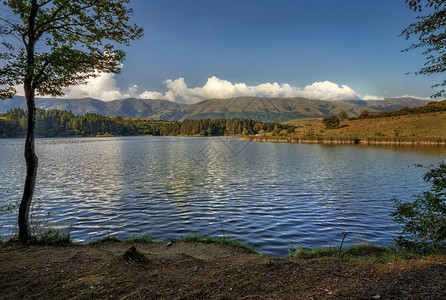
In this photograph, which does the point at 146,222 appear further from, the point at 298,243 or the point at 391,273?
the point at 391,273

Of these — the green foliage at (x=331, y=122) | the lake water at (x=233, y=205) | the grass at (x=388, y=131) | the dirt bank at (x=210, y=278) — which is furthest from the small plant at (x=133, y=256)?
the green foliage at (x=331, y=122)

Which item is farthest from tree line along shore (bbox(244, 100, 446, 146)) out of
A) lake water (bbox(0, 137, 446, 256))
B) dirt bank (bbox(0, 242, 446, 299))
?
dirt bank (bbox(0, 242, 446, 299))

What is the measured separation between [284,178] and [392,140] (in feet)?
301

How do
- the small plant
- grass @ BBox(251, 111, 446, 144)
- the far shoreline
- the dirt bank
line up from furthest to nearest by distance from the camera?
1. grass @ BBox(251, 111, 446, 144)
2. the far shoreline
3. the small plant
4. the dirt bank

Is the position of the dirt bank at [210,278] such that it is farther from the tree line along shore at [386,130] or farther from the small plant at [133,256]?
the tree line along shore at [386,130]

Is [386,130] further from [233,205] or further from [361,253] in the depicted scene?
[361,253]

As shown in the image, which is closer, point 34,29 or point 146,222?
point 34,29

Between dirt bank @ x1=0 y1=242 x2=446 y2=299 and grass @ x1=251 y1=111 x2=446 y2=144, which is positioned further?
grass @ x1=251 y1=111 x2=446 y2=144

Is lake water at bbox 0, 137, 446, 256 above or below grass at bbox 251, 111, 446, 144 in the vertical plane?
below

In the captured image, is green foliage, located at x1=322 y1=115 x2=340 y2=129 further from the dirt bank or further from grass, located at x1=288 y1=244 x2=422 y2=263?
the dirt bank

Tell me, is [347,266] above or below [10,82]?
below

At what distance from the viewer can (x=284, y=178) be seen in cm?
3484

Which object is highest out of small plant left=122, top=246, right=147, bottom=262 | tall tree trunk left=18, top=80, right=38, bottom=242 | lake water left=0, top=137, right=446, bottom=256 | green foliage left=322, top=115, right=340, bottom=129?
green foliage left=322, top=115, right=340, bottom=129

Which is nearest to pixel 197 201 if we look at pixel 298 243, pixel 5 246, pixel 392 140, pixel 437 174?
pixel 298 243
